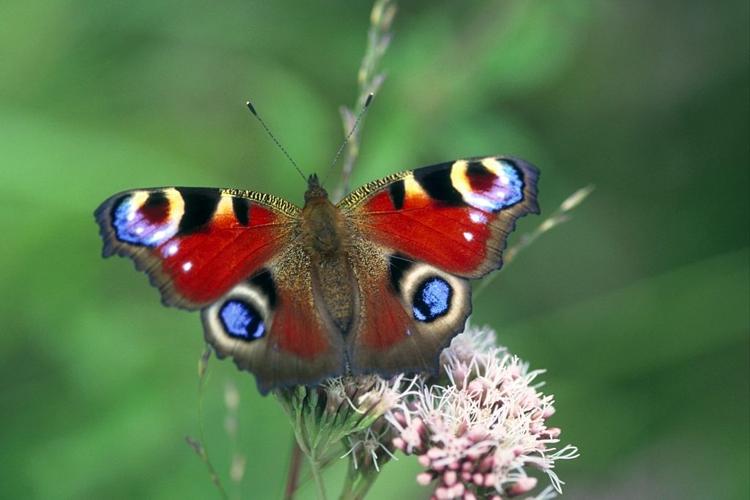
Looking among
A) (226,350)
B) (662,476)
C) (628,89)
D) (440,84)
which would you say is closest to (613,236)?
(628,89)

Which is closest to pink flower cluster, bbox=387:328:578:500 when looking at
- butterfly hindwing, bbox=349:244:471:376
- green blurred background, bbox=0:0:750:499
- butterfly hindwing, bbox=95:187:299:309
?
butterfly hindwing, bbox=349:244:471:376

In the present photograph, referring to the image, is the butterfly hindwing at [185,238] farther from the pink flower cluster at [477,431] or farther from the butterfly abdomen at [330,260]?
the pink flower cluster at [477,431]

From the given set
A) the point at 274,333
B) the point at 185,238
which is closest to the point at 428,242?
the point at 274,333

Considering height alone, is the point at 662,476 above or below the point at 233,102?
below

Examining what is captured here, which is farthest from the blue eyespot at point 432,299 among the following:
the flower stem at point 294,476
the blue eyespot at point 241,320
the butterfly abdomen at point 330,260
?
the flower stem at point 294,476

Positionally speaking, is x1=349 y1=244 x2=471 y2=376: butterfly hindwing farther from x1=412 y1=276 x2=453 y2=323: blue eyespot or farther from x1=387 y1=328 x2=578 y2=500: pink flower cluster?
x1=387 y1=328 x2=578 y2=500: pink flower cluster

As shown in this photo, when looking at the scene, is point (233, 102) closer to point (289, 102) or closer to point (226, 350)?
point (289, 102)

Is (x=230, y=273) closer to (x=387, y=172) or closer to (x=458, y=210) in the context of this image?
(x=458, y=210)
